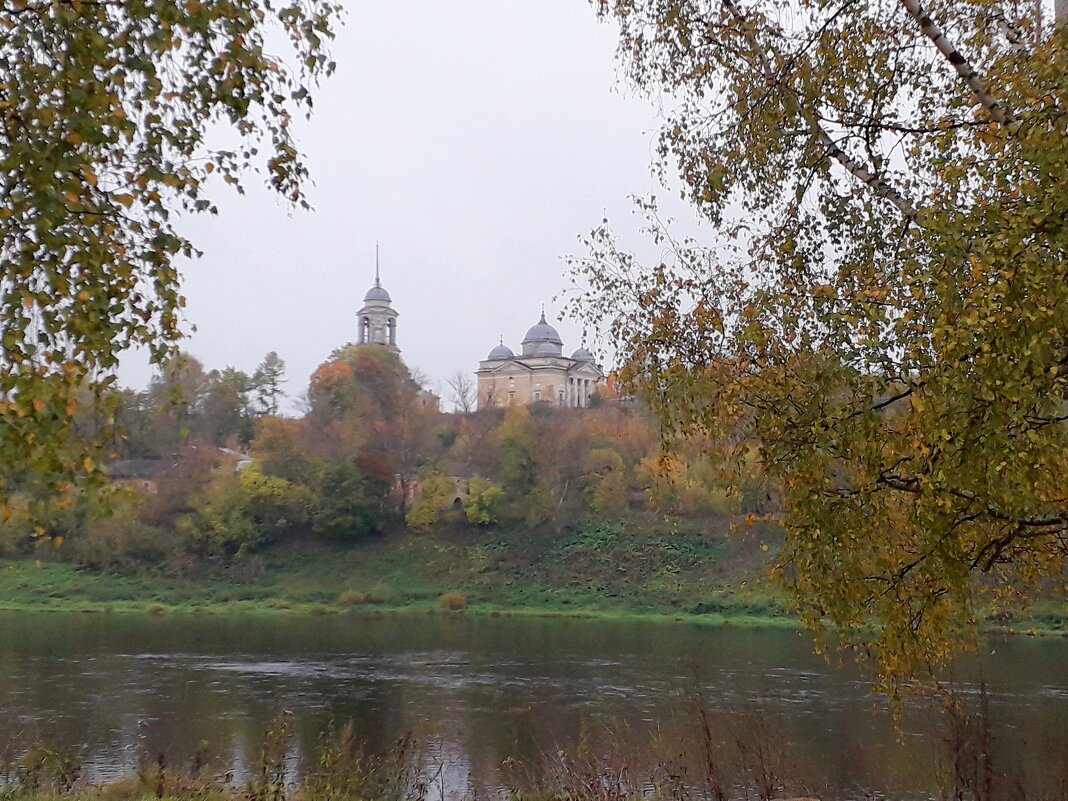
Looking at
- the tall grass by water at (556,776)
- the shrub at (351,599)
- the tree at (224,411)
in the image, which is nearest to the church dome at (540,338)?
the tree at (224,411)

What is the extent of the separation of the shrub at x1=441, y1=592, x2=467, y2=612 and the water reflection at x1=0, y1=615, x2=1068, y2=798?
678cm

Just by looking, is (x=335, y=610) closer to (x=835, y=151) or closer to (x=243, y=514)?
(x=243, y=514)

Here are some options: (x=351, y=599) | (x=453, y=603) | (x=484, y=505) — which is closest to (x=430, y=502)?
(x=484, y=505)

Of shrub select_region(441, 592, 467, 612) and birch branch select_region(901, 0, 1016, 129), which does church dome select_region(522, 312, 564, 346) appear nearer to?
shrub select_region(441, 592, 467, 612)

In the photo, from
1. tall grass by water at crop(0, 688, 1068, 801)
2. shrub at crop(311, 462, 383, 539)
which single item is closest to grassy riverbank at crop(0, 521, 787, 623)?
shrub at crop(311, 462, 383, 539)

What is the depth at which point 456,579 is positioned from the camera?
4159cm

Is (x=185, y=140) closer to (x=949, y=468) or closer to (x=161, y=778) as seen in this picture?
(x=949, y=468)

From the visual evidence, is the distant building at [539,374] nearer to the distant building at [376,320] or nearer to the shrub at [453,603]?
the distant building at [376,320]

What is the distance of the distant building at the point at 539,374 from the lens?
78.9m

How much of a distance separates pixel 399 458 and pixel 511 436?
6265mm

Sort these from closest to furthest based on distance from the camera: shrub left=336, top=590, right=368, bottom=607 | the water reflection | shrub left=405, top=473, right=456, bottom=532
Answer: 1. the water reflection
2. shrub left=336, top=590, right=368, bottom=607
3. shrub left=405, top=473, right=456, bottom=532

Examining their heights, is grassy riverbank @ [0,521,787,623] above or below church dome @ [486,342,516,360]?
below

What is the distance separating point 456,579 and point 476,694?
22.7 m

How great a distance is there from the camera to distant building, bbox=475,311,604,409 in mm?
78938
